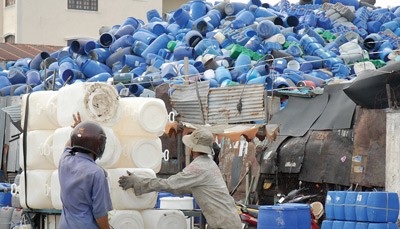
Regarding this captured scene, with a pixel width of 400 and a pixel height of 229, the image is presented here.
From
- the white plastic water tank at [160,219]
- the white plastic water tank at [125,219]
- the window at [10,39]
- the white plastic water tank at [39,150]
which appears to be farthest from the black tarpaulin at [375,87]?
the window at [10,39]

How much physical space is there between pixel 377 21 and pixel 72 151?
20.2 metres

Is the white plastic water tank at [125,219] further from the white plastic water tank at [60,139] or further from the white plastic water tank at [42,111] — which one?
the white plastic water tank at [42,111]

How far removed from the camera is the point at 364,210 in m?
12.5

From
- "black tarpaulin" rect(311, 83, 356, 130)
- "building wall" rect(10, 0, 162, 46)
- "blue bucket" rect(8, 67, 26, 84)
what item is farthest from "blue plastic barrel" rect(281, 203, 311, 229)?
"building wall" rect(10, 0, 162, 46)

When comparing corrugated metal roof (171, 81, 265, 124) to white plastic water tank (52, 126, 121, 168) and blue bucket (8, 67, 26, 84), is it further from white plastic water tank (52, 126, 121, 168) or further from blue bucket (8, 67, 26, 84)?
white plastic water tank (52, 126, 121, 168)

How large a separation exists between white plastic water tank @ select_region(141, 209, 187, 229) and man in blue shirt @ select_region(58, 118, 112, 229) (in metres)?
2.05

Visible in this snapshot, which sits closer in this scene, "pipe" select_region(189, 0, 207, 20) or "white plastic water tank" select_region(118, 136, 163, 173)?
"white plastic water tank" select_region(118, 136, 163, 173)

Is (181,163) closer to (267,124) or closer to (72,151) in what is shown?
(267,124)

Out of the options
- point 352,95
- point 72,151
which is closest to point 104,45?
point 352,95

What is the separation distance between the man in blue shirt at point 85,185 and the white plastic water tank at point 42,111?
270 cm

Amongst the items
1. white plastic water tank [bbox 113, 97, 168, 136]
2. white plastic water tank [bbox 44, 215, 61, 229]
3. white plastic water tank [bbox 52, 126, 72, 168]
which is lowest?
white plastic water tank [bbox 44, 215, 61, 229]

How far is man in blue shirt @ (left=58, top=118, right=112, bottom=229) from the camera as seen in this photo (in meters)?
6.96

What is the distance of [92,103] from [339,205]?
4999mm

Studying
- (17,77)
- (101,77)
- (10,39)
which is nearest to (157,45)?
(101,77)
